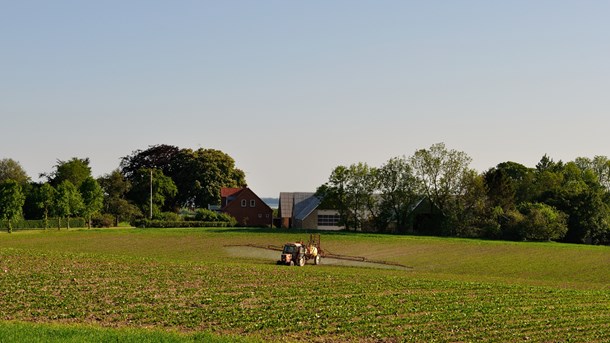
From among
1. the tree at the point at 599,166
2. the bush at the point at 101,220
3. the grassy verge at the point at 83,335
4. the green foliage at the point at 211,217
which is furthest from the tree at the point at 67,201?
the tree at the point at 599,166

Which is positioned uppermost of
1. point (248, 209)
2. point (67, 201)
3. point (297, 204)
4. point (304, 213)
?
point (297, 204)

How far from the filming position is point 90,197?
335 feet

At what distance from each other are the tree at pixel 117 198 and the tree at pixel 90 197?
12.0 meters

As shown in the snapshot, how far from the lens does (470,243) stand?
81.5m

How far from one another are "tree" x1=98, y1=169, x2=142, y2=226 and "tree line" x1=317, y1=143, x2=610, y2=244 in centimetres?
3422

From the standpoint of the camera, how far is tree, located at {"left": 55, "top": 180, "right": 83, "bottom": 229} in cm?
9519

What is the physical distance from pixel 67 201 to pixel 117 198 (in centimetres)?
2607

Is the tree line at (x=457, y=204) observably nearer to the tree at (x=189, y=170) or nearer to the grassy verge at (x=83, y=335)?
the tree at (x=189, y=170)

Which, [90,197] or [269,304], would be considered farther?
[90,197]

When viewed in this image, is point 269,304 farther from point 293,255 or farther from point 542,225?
point 542,225

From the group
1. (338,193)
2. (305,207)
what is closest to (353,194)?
(338,193)

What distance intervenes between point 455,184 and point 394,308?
71.5 m

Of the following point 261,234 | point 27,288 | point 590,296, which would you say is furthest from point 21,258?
point 261,234

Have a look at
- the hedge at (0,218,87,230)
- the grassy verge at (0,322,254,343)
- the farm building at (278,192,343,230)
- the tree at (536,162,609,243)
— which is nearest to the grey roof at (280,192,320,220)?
the farm building at (278,192,343,230)
